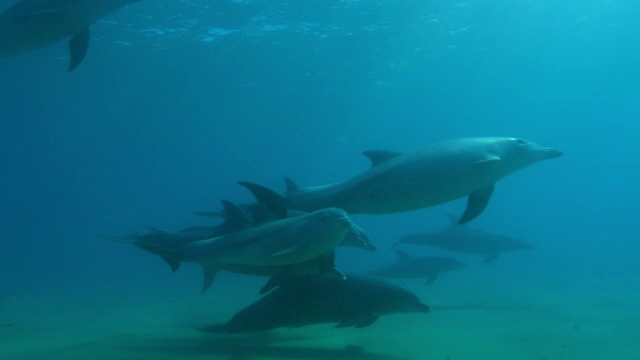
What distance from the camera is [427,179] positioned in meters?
5.80

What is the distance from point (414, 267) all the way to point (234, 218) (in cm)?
869

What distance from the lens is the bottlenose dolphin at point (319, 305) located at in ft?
23.6

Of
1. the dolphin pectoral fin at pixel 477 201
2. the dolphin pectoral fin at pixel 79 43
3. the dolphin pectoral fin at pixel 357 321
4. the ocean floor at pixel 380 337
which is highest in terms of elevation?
the dolphin pectoral fin at pixel 79 43

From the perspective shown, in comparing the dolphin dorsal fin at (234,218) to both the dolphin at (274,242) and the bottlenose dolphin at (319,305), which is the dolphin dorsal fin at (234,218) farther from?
the bottlenose dolphin at (319,305)

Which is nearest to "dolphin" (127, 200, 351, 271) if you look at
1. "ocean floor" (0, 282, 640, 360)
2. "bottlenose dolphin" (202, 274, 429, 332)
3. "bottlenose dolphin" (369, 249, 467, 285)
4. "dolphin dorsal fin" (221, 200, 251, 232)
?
"dolphin dorsal fin" (221, 200, 251, 232)

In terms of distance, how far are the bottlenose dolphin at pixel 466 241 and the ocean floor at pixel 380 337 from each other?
357cm

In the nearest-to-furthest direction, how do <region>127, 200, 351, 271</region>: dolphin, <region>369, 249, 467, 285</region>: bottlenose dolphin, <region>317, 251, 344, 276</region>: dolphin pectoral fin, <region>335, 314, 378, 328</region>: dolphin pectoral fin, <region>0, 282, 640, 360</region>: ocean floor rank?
<region>127, 200, 351, 271</region>: dolphin → <region>317, 251, 344, 276</region>: dolphin pectoral fin → <region>0, 282, 640, 360</region>: ocean floor → <region>335, 314, 378, 328</region>: dolphin pectoral fin → <region>369, 249, 467, 285</region>: bottlenose dolphin

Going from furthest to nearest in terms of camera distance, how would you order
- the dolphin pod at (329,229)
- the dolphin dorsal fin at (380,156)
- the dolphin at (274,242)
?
the dolphin dorsal fin at (380,156) < the dolphin pod at (329,229) < the dolphin at (274,242)

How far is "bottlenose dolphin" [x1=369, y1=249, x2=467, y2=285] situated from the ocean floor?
1587 millimetres

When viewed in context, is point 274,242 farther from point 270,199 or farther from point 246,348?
point 246,348

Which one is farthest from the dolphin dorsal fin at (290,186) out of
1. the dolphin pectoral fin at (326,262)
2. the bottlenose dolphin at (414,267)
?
the bottlenose dolphin at (414,267)

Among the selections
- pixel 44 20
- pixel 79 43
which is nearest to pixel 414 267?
pixel 79 43

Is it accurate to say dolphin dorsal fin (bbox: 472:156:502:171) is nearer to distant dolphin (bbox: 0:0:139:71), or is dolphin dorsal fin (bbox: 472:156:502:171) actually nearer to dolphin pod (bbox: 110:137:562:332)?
dolphin pod (bbox: 110:137:562:332)

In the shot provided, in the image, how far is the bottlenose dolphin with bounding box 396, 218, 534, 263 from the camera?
16.5 metres
